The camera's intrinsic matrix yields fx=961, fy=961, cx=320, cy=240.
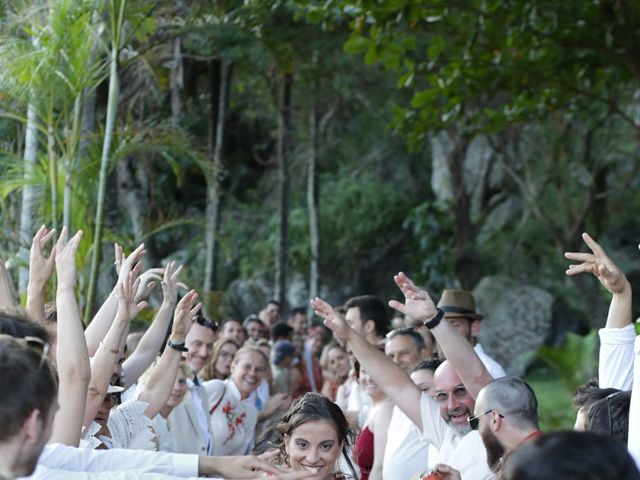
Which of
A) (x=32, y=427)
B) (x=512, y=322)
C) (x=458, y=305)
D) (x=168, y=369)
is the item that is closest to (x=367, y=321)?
(x=458, y=305)

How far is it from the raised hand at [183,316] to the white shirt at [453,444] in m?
1.40

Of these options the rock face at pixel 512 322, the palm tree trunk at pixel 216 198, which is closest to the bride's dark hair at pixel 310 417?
the palm tree trunk at pixel 216 198

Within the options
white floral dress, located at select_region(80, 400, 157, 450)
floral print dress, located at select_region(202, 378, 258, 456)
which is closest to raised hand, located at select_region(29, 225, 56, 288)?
white floral dress, located at select_region(80, 400, 157, 450)

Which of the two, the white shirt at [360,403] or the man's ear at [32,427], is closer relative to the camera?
the man's ear at [32,427]

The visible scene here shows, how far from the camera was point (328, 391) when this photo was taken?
10.3 m

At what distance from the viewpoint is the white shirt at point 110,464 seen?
342 centimetres

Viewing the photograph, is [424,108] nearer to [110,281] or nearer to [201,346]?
[110,281]

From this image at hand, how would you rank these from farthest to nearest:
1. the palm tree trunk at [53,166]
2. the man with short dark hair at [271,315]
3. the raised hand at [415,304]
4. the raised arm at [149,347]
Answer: the man with short dark hair at [271,315]
the palm tree trunk at [53,166]
the raised arm at [149,347]
the raised hand at [415,304]

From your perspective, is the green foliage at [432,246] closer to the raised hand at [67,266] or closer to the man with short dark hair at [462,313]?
the man with short dark hair at [462,313]

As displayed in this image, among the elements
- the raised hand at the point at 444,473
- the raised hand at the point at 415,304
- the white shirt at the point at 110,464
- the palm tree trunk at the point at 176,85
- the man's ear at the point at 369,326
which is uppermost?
the palm tree trunk at the point at 176,85

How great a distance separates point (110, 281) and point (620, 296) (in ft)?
21.9

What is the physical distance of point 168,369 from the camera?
5562 mm

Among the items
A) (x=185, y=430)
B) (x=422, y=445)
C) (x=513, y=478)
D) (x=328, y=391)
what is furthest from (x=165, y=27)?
(x=513, y=478)

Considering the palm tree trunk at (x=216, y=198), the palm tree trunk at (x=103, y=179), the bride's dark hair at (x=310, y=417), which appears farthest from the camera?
the palm tree trunk at (x=216, y=198)
